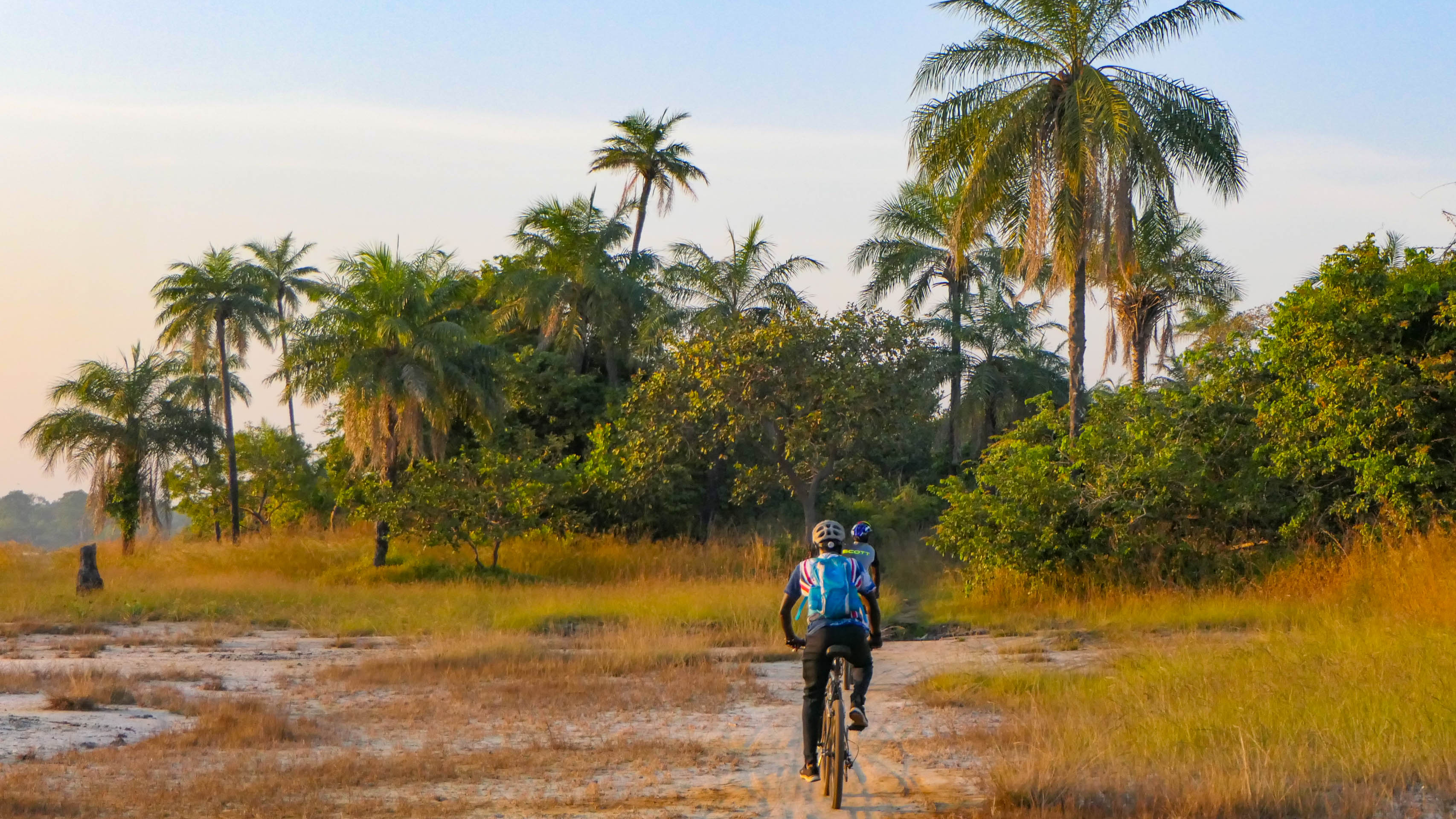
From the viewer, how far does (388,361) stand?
3038 cm

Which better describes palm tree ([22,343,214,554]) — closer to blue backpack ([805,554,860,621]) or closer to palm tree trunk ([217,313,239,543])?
palm tree trunk ([217,313,239,543])

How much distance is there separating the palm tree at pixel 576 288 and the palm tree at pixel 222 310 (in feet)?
27.9

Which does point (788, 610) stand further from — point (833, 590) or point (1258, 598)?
point (1258, 598)

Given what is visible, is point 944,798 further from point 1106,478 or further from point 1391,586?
point 1106,478

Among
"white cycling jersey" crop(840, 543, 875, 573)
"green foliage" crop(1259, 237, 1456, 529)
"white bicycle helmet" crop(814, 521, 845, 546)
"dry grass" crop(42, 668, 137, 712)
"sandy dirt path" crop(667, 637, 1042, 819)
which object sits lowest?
"sandy dirt path" crop(667, 637, 1042, 819)

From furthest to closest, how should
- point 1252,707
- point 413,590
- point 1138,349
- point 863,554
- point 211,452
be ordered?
1. point 211,452
2. point 1138,349
3. point 413,590
4. point 863,554
5. point 1252,707

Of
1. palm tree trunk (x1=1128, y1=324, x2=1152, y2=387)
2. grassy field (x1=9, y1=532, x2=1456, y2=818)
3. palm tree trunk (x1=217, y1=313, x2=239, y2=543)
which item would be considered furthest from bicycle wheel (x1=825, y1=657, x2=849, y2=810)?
palm tree trunk (x1=217, y1=313, x2=239, y2=543)

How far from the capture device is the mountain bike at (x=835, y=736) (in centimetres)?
732

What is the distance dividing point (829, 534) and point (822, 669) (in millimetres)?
818

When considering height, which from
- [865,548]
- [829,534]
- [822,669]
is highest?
[829,534]

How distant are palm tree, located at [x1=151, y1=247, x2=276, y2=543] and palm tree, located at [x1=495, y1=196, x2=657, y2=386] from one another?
8.50 metres

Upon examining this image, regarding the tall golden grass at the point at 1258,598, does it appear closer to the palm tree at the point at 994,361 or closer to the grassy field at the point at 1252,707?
the grassy field at the point at 1252,707

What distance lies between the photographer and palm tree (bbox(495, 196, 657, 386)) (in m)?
37.7

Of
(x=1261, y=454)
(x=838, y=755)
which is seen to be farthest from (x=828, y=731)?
(x=1261, y=454)
